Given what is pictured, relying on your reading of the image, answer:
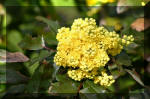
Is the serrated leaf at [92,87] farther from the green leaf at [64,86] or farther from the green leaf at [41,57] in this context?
the green leaf at [41,57]

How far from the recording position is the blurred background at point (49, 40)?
1.34m

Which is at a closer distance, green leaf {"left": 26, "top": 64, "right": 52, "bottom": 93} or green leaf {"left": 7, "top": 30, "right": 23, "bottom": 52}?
green leaf {"left": 26, "top": 64, "right": 52, "bottom": 93}

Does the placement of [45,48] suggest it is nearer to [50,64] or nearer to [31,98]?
[50,64]

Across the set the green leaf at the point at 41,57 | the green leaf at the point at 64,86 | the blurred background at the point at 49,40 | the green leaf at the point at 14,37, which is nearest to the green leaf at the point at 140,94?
the blurred background at the point at 49,40

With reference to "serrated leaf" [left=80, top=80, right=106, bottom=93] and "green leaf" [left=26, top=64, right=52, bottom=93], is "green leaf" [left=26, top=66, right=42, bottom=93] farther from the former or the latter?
"serrated leaf" [left=80, top=80, right=106, bottom=93]

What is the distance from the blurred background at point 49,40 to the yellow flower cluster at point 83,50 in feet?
0.41

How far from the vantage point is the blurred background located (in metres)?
1.34

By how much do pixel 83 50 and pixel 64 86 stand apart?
0.18m

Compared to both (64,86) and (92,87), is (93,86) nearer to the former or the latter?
(92,87)

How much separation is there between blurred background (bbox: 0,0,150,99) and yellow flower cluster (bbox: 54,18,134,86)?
126mm

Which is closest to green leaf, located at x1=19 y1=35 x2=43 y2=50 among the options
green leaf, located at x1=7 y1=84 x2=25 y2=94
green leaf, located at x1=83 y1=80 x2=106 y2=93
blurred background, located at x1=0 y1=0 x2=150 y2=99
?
blurred background, located at x1=0 y1=0 x2=150 y2=99

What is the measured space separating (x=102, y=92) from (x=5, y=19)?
4.56ft

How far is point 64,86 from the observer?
3.69 feet

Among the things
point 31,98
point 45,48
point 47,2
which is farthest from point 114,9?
point 31,98
